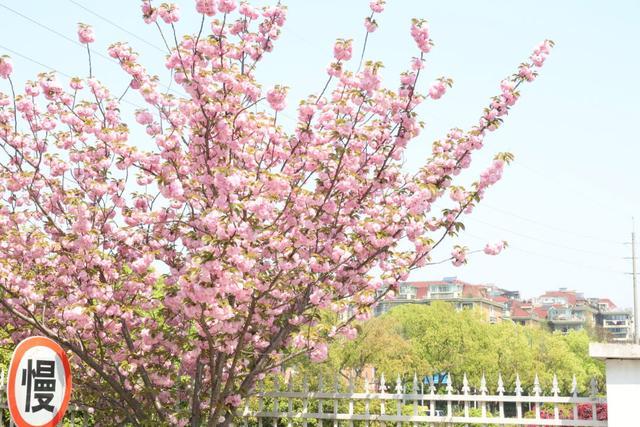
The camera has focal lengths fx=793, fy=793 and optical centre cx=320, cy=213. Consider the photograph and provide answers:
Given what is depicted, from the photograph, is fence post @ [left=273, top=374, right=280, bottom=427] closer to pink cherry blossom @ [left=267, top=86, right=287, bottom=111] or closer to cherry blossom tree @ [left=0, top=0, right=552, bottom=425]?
cherry blossom tree @ [left=0, top=0, right=552, bottom=425]

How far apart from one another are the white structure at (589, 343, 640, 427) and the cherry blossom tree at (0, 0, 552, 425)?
1617 millimetres

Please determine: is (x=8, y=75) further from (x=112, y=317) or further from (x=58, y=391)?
(x=58, y=391)

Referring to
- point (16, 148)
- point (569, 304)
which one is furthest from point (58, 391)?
point (569, 304)

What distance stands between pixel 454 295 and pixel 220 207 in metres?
135

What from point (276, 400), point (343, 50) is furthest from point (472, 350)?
point (343, 50)

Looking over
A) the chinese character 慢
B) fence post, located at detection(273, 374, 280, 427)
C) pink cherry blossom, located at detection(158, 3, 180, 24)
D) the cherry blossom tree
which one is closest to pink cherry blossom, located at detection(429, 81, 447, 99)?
the cherry blossom tree

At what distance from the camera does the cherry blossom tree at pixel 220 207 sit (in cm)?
811

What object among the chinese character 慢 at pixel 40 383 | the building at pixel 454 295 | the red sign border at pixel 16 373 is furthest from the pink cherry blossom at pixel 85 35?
the building at pixel 454 295

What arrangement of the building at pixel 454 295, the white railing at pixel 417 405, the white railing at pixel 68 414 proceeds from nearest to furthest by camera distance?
the white railing at pixel 417 405
the white railing at pixel 68 414
the building at pixel 454 295

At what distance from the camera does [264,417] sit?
10.3 meters

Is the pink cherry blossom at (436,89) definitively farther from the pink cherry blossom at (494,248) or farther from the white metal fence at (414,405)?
the white metal fence at (414,405)

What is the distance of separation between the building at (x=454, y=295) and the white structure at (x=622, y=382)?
120009mm

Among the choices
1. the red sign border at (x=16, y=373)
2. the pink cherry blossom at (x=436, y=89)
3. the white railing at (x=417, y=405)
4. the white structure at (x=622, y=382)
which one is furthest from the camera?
the pink cherry blossom at (x=436, y=89)

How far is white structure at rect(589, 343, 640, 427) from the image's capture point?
7738 mm
